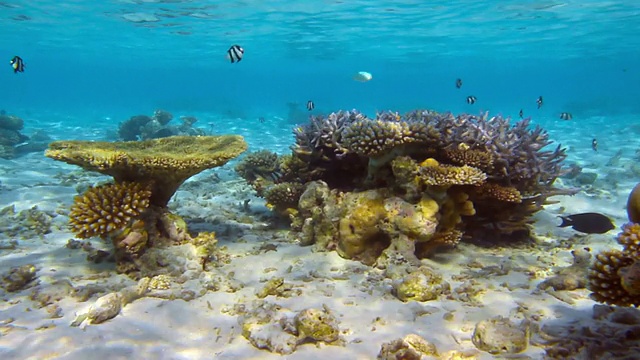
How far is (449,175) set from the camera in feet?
17.3

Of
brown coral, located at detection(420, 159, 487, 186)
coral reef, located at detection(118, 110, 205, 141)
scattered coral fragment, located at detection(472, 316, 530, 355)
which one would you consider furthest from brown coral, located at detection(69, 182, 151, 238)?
coral reef, located at detection(118, 110, 205, 141)

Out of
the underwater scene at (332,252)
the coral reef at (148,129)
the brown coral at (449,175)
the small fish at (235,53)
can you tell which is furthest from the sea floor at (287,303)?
the coral reef at (148,129)

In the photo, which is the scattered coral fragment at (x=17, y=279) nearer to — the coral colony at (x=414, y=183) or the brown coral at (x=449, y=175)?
the coral colony at (x=414, y=183)

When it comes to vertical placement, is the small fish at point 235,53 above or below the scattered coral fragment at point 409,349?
above

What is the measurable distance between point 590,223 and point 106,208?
7.84 m

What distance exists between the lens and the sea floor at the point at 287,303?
3.50m

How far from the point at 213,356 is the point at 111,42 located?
52.1 m

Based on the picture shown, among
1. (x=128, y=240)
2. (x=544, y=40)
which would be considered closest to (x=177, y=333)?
(x=128, y=240)

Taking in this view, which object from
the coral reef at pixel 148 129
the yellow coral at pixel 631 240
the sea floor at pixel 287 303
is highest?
the yellow coral at pixel 631 240

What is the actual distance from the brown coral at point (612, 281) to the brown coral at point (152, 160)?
4.53 metres

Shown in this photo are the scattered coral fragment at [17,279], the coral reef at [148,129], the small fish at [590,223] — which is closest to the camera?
the scattered coral fragment at [17,279]

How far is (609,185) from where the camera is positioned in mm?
11359

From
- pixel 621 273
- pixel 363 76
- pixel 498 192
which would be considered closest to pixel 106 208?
pixel 621 273

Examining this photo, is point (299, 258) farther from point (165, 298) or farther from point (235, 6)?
point (235, 6)
